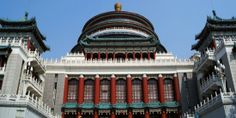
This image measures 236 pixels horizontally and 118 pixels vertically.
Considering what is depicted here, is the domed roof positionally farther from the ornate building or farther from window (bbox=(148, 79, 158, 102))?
window (bbox=(148, 79, 158, 102))

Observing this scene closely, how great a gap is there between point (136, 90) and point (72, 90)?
10914 millimetres

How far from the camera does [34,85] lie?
3825 centimetres

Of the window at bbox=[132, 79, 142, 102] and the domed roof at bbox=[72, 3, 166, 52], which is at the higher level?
the domed roof at bbox=[72, 3, 166, 52]

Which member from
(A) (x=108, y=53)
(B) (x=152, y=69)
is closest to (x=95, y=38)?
(A) (x=108, y=53)

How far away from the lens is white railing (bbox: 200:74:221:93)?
3553 centimetres

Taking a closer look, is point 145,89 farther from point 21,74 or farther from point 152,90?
point 21,74

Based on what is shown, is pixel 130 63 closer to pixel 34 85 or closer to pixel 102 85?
pixel 102 85

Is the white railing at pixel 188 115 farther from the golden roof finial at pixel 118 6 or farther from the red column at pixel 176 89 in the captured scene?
the golden roof finial at pixel 118 6

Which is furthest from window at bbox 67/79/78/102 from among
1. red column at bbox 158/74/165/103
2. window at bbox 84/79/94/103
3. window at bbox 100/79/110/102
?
red column at bbox 158/74/165/103

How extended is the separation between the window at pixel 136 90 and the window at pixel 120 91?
156 cm

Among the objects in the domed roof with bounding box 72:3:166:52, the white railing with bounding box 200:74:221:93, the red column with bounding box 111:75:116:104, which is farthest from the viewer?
the domed roof with bounding box 72:3:166:52

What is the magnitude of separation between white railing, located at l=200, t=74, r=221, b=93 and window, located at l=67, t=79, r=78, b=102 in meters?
20.7

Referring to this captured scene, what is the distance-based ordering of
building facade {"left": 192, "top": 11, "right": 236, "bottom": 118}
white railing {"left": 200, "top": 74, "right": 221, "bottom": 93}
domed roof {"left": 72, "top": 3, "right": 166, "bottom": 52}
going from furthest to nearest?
domed roof {"left": 72, "top": 3, "right": 166, "bottom": 52}
white railing {"left": 200, "top": 74, "right": 221, "bottom": 93}
building facade {"left": 192, "top": 11, "right": 236, "bottom": 118}

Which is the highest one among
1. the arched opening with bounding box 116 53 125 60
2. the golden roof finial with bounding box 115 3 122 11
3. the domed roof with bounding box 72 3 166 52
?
the golden roof finial with bounding box 115 3 122 11
